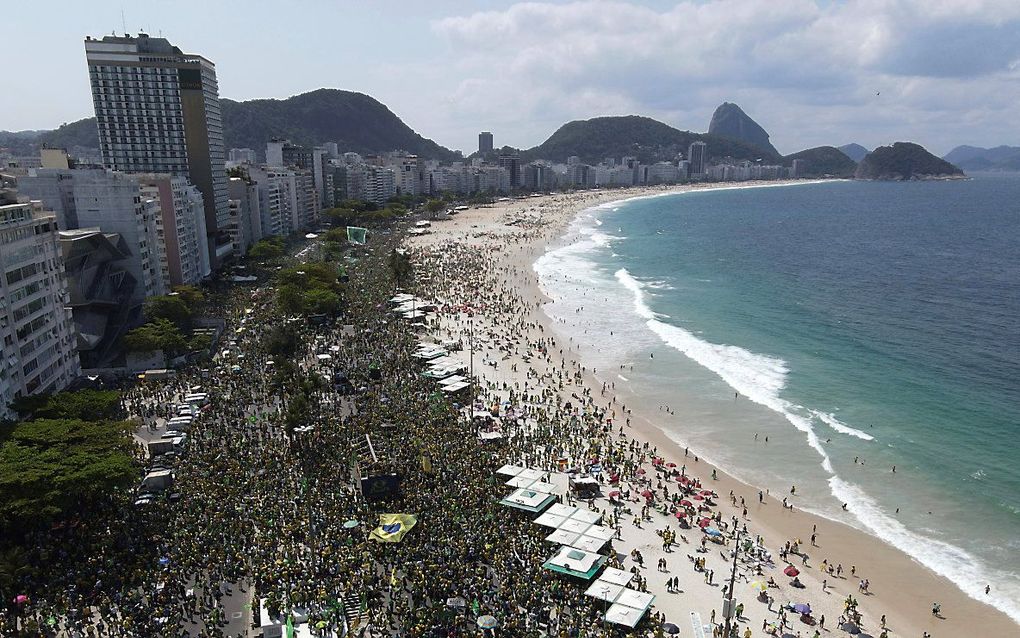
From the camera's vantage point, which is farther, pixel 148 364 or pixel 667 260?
pixel 667 260

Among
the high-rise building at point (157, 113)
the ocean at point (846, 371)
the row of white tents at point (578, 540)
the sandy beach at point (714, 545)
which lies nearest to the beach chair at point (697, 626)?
the sandy beach at point (714, 545)

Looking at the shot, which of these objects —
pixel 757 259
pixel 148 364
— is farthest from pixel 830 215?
pixel 148 364

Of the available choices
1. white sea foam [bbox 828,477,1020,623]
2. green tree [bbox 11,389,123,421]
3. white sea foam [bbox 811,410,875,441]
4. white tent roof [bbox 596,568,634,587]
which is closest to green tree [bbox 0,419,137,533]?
green tree [bbox 11,389,123,421]

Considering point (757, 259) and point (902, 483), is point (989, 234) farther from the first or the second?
point (902, 483)

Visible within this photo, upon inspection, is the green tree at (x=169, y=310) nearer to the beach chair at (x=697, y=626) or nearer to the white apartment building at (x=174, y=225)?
the white apartment building at (x=174, y=225)

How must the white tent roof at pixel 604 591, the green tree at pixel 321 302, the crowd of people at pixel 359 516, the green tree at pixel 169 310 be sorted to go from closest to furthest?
the crowd of people at pixel 359 516, the white tent roof at pixel 604 591, the green tree at pixel 169 310, the green tree at pixel 321 302

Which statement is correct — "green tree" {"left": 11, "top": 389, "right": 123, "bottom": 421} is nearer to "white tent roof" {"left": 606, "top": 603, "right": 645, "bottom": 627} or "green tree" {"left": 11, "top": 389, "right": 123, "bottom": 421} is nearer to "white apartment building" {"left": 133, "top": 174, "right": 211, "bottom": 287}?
"white tent roof" {"left": 606, "top": 603, "right": 645, "bottom": 627}
